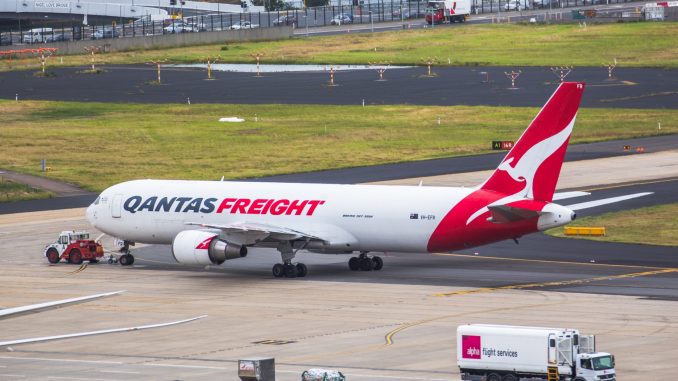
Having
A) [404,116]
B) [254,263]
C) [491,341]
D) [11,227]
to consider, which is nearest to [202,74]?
[404,116]

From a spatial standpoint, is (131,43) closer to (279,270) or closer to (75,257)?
(75,257)

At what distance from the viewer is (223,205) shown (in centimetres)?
6856

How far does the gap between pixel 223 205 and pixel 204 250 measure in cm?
461

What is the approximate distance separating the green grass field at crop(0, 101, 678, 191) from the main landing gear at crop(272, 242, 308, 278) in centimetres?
3436

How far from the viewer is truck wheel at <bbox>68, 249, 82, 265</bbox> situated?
237 feet

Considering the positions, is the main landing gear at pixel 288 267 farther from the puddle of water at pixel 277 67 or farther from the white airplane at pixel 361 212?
the puddle of water at pixel 277 67

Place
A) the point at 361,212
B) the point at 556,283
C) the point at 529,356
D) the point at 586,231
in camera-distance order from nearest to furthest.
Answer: the point at 529,356 → the point at 556,283 → the point at 361,212 → the point at 586,231

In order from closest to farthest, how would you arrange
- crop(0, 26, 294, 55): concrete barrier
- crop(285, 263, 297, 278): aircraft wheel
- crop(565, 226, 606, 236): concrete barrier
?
1. crop(285, 263, 297, 278): aircraft wheel
2. crop(565, 226, 606, 236): concrete barrier
3. crop(0, 26, 294, 55): concrete barrier

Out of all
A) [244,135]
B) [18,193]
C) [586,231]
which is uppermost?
[244,135]

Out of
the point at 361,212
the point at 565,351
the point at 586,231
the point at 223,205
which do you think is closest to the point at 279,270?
the point at 223,205

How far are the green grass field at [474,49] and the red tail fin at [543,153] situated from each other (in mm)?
96201

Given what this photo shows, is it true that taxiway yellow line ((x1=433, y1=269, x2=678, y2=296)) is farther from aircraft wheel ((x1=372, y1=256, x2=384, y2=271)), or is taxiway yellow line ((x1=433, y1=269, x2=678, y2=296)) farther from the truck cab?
the truck cab

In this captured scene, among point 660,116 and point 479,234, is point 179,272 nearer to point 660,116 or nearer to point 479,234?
point 479,234

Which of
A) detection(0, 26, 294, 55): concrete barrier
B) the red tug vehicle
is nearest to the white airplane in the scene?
the red tug vehicle
